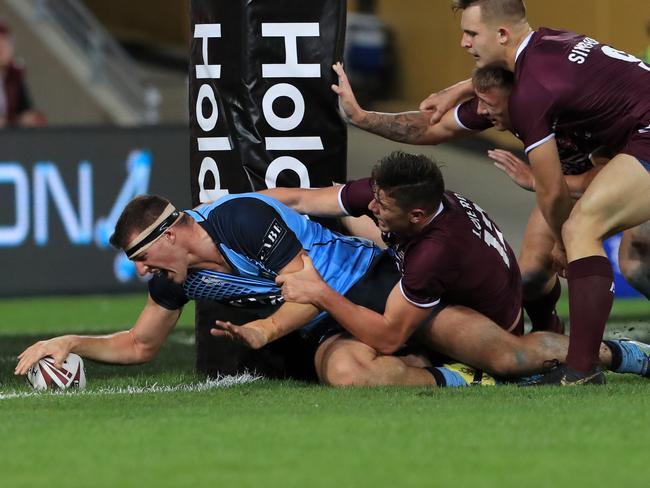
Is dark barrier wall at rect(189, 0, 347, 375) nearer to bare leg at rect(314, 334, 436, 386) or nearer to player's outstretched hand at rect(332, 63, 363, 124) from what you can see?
player's outstretched hand at rect(332, 63, 363, 124)

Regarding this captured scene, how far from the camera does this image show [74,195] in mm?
13391

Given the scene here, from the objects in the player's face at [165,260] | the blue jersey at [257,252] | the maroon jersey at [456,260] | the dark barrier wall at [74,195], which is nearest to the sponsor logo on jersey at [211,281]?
the blue jersey at [257,252]

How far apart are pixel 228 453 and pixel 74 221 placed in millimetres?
8892

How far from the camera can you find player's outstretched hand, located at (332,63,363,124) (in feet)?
23.8

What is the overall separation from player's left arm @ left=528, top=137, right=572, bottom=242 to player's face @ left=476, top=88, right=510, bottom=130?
1.16ft

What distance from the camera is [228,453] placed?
481cm

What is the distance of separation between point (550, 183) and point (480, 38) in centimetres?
75

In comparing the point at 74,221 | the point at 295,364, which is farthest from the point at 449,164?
the point at 295,364

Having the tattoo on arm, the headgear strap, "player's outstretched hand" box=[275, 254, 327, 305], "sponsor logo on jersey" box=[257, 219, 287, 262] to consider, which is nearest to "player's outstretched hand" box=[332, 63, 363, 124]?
the tattoo on arm

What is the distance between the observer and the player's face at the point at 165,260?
21.5ft

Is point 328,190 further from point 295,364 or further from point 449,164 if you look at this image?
point 449,164

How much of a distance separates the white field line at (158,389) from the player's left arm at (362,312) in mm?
699

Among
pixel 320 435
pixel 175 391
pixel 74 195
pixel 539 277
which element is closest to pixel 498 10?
pixel 539 277

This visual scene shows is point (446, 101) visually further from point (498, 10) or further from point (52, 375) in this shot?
point (52, 375)
